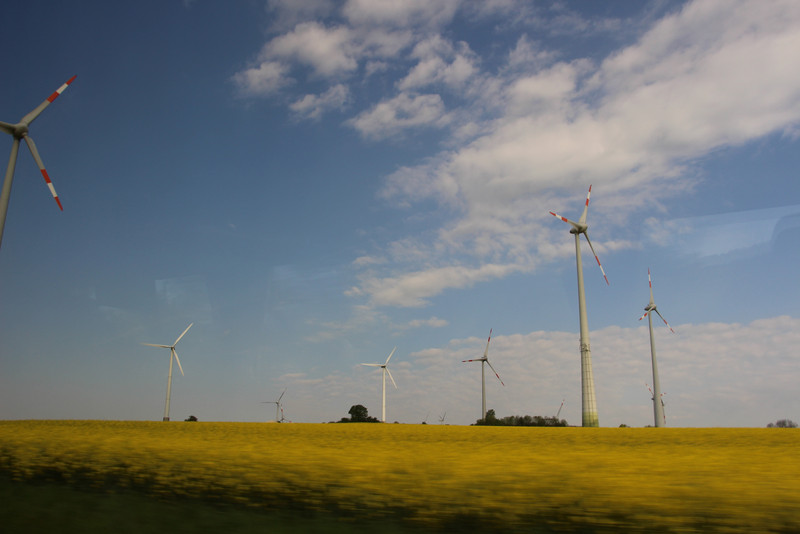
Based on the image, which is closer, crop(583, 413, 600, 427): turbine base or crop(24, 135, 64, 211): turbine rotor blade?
crop(24, 135, 64, 211): turbine rotor blade

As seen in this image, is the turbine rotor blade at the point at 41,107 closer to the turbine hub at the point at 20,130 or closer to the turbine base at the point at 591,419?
the turbine hub at the point at 20,130

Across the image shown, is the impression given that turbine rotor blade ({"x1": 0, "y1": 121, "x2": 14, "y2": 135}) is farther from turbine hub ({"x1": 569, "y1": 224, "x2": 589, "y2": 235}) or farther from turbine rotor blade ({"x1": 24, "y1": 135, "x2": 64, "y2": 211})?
turbine hub ({"x1": 569, "y1": 224, "x2": 589, "y2": 235})

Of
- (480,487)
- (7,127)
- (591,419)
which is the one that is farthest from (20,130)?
(591,419)

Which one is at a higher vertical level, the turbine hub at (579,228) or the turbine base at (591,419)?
the turbine hub at (579,228)

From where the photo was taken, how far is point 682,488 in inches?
149

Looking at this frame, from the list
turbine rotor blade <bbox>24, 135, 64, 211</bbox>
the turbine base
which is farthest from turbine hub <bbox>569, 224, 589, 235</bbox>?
turbine rotor blade <bbox>24, 135, 64, 211</bbox>

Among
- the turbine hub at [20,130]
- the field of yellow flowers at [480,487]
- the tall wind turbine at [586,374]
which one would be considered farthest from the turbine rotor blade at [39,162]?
the tall wind turbine at [586,374]

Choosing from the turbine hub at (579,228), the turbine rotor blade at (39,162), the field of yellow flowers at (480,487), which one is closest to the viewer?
the field of yellow flowers at (480,487)

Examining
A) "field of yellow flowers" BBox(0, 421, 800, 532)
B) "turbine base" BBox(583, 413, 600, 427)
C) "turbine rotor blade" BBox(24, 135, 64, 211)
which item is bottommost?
"turbine base" BBox(583, 413, 600, 427)

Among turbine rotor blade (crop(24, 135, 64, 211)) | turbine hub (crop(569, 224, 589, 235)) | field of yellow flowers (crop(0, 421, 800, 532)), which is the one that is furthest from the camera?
turbine hub (crop(569, 224, 589, 235))

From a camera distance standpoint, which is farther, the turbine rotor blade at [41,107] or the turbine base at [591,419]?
the turbine base at [591,419]

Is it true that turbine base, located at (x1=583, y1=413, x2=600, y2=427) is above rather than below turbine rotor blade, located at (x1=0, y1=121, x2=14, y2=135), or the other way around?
below

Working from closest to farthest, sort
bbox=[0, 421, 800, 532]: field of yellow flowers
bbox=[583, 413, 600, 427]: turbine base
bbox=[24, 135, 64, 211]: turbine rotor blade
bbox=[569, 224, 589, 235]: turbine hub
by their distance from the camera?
1. bbox=[0, 421, 800, 532]: field of yellow flowers
2. bbox=[24, 135, 64, 211]: turbine rotor blade
3. bbox=[583, 413, 600, 427]: turbine base
4. bbox=[569, 224, 589, 235]: turbine hub

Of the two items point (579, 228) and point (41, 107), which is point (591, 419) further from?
point (41, 107)
